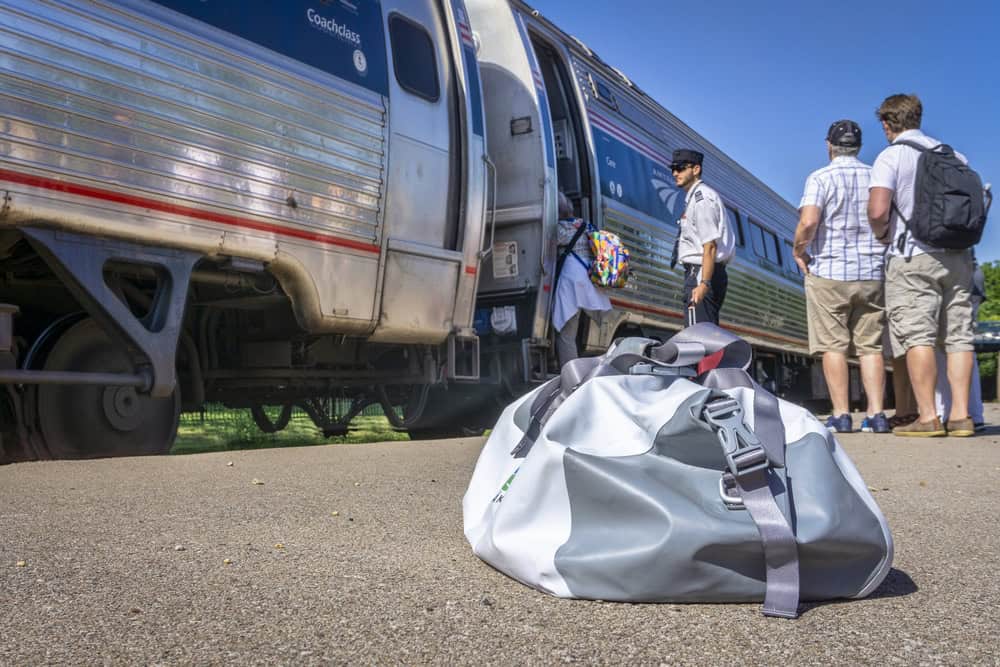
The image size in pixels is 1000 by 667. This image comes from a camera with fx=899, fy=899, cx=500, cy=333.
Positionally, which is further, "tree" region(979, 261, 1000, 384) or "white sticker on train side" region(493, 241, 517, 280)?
"tree" region(979, 261, 1000, 384)

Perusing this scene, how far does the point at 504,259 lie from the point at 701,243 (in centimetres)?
157

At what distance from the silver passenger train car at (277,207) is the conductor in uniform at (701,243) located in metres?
1.12

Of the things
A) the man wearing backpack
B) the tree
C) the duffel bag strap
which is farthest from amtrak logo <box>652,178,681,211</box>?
the tree

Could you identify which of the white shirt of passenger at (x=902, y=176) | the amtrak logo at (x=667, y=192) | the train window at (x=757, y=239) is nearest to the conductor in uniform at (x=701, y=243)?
the white shirt of passenger at (x=902, y=176)

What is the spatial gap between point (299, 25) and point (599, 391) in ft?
10.6

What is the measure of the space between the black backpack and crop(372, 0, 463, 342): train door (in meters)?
2.70

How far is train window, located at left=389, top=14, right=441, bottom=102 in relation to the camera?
17.1 feet

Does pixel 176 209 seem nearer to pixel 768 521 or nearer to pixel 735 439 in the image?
pixel 735 439

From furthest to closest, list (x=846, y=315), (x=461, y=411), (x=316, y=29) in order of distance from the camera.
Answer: (x=461, y=411)
(x=846, y=315)
(x=316, y=29)

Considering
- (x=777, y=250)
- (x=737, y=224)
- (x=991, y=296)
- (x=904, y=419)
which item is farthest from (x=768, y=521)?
(x=991, y=296)

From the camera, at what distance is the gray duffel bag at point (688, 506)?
1.67 meters

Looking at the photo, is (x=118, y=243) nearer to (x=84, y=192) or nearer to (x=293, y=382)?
(x=84, y=192)

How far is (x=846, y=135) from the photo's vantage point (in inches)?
231

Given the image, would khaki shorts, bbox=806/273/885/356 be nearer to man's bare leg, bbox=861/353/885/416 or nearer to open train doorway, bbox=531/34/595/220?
man's bare leg, bbox=861/353/885/416
